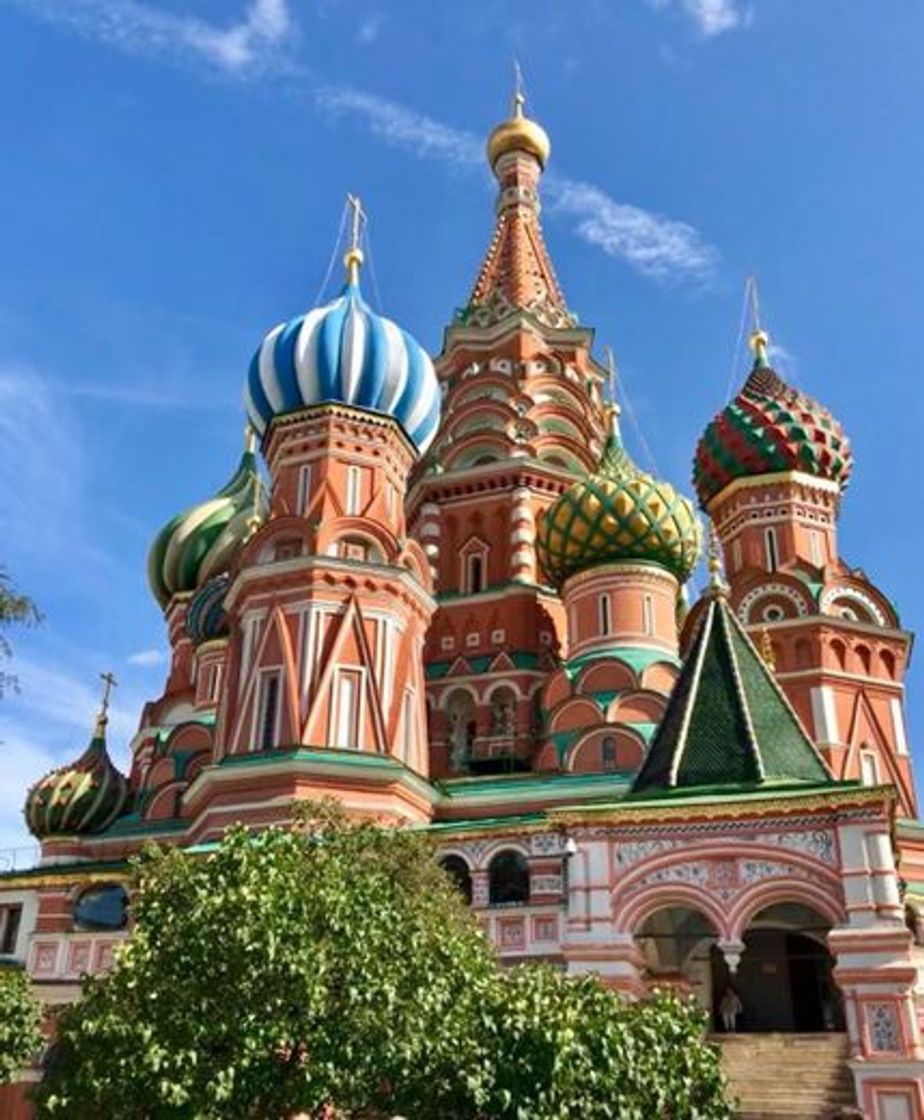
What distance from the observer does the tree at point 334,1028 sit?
29.6ft

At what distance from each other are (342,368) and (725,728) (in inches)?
462

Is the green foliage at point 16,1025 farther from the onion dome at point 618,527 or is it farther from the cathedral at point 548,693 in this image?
the onion dome at point 618,527

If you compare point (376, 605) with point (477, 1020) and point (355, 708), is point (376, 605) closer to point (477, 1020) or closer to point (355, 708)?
point (355, 708)

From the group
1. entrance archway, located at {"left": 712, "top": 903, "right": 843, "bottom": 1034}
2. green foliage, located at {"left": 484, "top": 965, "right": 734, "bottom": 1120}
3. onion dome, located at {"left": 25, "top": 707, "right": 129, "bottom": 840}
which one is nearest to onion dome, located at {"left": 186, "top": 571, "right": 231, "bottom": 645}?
onion dome, located at {"left": 25, "top": 707, "right": 129, "bottom": 840}

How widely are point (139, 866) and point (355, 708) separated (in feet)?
28.5

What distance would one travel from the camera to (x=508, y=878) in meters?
17.3

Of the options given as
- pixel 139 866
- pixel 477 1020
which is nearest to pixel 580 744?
pixel 139 866

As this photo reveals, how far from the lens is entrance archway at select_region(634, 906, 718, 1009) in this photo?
568 inches

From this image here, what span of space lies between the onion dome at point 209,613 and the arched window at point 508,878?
41.5 ft

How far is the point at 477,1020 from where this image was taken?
947cm

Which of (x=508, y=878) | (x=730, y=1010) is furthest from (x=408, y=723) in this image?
(x=730, y=1010)

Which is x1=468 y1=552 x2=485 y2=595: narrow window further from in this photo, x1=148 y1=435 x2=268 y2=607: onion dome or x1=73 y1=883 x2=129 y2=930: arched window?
x1=73 y1=883 x2=129 y2=930: arched window

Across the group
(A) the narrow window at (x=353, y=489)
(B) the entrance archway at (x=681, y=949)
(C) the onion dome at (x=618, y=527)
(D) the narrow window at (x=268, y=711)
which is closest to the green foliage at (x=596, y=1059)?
(B) the entrance archway at (x=681, y=949)

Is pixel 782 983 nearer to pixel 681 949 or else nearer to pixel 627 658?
pixel 681 949
